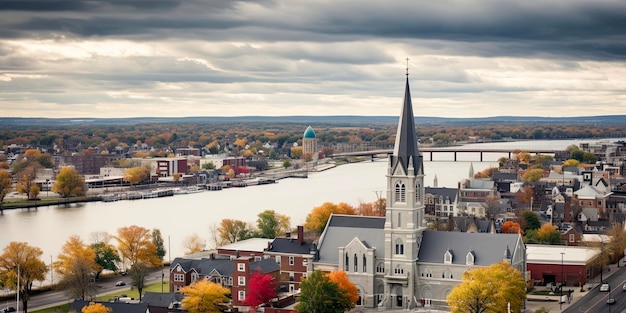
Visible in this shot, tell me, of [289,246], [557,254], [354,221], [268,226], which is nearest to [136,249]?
[289,246]

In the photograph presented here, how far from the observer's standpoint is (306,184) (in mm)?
120438

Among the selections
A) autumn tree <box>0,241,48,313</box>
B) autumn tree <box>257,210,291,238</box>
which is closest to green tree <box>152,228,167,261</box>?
autumn tree <box>257,210,291,238</box>

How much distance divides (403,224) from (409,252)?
1185 mm

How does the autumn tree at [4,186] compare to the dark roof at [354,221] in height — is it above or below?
below

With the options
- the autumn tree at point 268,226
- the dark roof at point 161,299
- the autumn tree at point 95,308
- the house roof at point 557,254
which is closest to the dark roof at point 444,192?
the autumn tree at point 268,226

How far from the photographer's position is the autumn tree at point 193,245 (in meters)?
55.2

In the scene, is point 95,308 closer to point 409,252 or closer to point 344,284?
point 344,284

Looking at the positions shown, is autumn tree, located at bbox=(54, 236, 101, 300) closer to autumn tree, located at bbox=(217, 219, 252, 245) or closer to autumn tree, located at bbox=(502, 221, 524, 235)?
autumn tree, located at bbox=(217, 219, 252, 245)

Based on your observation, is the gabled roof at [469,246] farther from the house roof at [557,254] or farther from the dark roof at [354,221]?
the house roof at [557,254]

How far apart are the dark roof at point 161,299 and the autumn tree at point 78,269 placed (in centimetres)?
350

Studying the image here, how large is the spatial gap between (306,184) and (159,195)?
2040cm

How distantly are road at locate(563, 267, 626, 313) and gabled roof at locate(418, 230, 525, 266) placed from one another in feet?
11.7

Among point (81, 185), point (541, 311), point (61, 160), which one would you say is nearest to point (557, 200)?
point (541, 311)

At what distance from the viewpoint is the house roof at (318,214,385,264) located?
4106 cm
